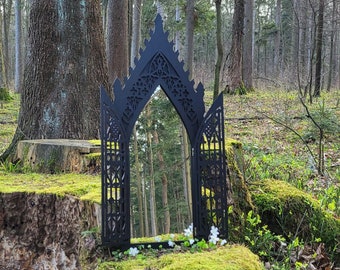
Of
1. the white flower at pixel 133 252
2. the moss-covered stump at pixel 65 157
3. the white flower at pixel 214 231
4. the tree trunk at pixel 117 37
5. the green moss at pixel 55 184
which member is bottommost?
the white flower at pixel 133 252

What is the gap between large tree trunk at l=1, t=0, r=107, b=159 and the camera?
4.16 metres

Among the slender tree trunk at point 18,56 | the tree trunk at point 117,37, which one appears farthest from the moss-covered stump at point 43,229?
the slender tree trunk at point 18,56

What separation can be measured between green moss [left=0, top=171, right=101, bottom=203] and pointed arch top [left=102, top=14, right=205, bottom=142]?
0.64 m

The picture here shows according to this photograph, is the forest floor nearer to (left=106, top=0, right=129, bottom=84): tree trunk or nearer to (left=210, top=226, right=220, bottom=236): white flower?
(left=210, top=226, right=220, bottom=236): white flower

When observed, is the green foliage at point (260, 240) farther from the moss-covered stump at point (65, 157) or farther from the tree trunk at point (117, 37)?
the tree trunk at point (117, 37)

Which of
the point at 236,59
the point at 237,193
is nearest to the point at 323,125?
the point at 237,193

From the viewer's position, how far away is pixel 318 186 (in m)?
4.89

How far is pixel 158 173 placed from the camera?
7.35 feet

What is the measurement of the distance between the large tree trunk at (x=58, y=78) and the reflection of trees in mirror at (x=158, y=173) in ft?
6.60

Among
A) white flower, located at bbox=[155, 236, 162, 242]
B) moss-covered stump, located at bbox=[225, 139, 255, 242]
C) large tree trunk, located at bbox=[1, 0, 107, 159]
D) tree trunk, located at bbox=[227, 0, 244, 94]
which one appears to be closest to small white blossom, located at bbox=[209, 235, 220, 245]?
white flower, located at bbox=[155, 236, 162, 242]

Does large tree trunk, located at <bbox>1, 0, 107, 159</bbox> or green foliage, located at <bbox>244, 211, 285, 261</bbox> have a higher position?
large tree trunk, located at <bbox>1, 0, 107, 159</bbox>

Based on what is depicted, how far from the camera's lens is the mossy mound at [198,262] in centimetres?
189

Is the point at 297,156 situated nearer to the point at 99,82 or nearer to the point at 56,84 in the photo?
the point at 99,82

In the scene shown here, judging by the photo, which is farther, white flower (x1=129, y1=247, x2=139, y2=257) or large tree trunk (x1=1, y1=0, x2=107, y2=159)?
large tree trunk (x1=1, y1=0, x2=107, y2=159)
